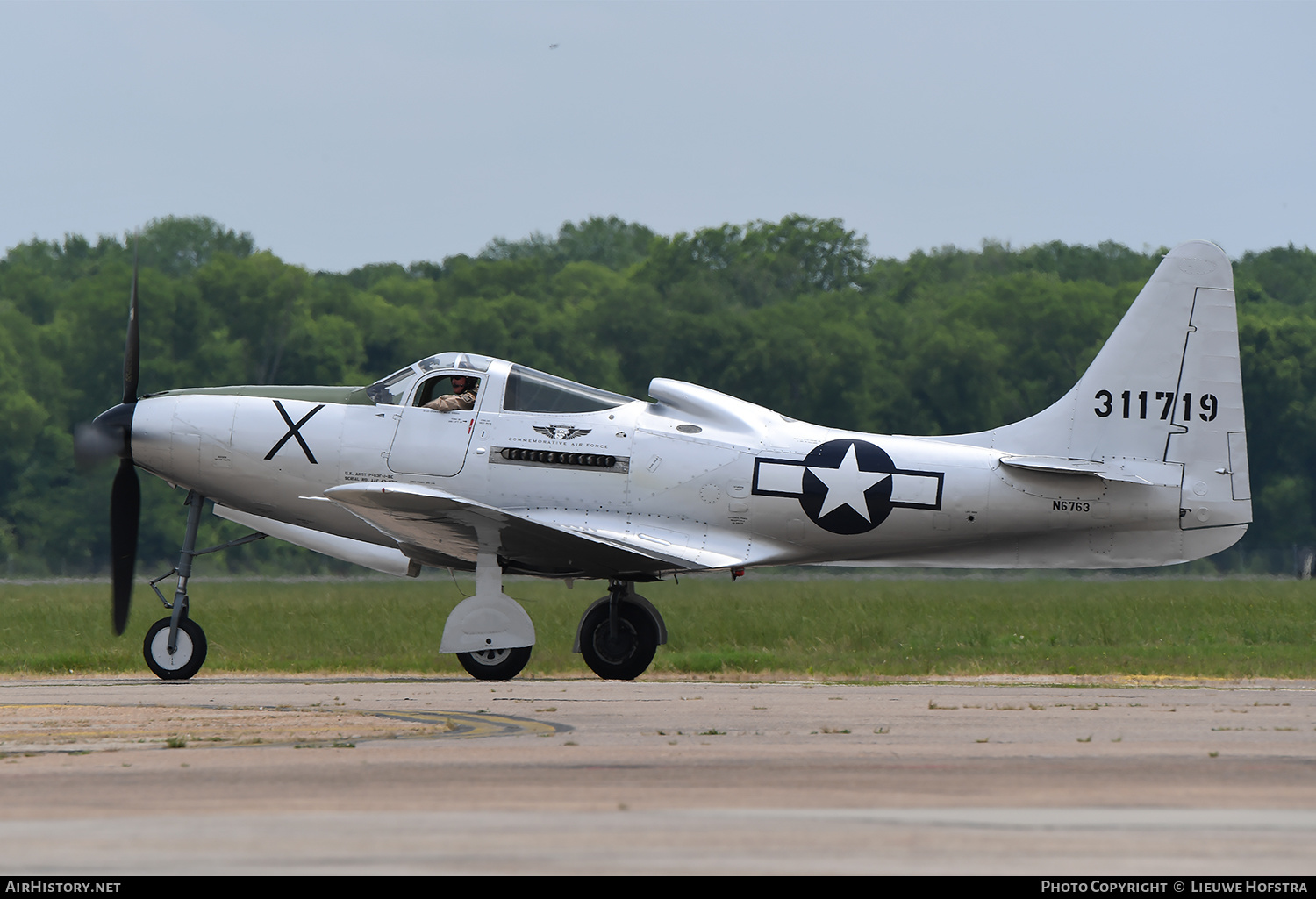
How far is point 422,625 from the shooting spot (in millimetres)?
23828

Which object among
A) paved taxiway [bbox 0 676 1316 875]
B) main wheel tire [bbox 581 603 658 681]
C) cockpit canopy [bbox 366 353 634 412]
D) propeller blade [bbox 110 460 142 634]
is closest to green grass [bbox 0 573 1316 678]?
main wheel tire [bbox 581 603 658 681]

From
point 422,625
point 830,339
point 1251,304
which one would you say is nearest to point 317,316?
point 830,339

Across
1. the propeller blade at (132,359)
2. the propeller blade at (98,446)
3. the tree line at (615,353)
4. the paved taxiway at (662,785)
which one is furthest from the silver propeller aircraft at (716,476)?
the tree line at (615,353)

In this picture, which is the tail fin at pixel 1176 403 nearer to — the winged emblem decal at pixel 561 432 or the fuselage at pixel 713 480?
the fuselage at pixel 713 480

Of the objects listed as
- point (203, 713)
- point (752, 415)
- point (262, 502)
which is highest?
point (752, 415)

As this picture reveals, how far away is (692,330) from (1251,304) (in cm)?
2588

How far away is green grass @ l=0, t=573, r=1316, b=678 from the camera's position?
19.7 meters

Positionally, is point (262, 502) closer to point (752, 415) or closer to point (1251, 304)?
point (752, 415)

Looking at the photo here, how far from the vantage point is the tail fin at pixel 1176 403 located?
56.2 feet

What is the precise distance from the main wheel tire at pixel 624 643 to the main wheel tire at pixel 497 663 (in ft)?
3.16

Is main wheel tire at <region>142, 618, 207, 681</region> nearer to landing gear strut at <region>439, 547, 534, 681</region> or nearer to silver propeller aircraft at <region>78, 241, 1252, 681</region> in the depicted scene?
silver propeller aircraft at <region>78, 241, 1252, 681</region>

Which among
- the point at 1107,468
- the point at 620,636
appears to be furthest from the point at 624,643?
the point at 1107,468

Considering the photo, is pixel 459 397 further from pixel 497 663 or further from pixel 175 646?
pixel 175 646

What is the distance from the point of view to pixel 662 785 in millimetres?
8680
